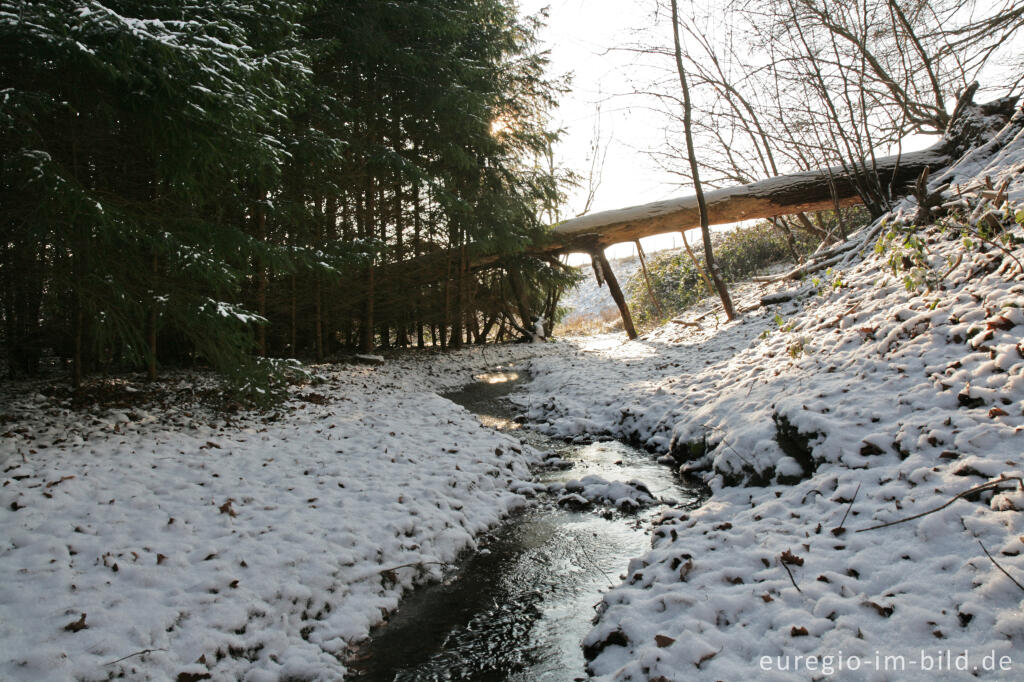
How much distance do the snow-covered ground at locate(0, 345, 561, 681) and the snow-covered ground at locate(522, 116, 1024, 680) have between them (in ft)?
5.52

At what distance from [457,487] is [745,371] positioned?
407cm

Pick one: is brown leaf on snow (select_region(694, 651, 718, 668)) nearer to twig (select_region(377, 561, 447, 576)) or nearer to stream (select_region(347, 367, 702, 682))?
stream (select_region(347, 367, 702, 682))

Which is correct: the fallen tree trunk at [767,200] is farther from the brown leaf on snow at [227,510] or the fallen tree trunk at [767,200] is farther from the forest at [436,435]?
the brown leaf on snow at [227,510]

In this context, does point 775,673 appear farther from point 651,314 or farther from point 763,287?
point 651,314

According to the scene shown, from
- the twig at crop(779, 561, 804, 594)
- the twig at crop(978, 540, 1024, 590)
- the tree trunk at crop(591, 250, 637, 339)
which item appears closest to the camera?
the twig at crop(978, 540, 1024, 590)

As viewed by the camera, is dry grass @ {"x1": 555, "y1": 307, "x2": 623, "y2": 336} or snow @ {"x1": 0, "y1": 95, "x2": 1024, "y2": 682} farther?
dry grass @ {"x1": 555, "y1": 307, "x2": 623, "y2": 336}

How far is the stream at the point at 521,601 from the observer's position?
2.77 m

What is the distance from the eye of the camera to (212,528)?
365cm

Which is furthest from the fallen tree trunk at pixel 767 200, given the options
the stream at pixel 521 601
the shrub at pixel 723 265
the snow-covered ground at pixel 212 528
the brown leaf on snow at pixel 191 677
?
the brown leaf on snow at pixel 191 677

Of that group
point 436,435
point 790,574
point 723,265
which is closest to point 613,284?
point 723,265

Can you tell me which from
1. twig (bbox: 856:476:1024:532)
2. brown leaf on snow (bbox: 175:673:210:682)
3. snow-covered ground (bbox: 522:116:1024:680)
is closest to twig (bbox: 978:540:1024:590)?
snow-covered ground (bbox: 522:116:1024:680)

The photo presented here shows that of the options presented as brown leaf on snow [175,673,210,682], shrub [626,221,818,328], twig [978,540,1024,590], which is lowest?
brown leaf on snow [175,673,210,682]

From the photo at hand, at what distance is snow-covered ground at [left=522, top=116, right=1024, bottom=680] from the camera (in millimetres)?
2271

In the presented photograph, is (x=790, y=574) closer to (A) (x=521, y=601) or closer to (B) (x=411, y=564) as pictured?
(A) (x=521, y=601)
